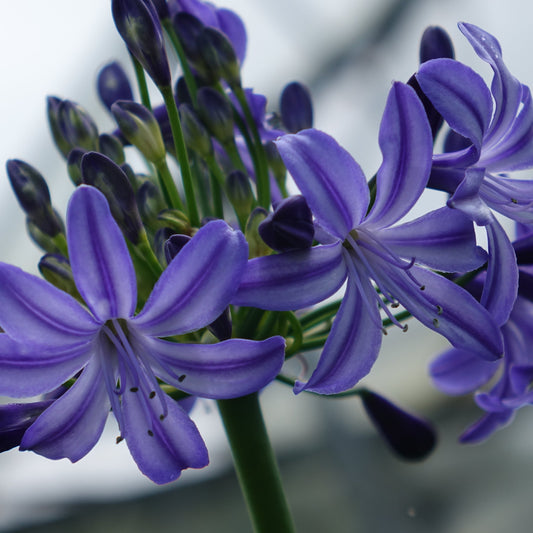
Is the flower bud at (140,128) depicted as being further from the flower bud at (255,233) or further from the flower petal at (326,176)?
the flower petal at (326,176)

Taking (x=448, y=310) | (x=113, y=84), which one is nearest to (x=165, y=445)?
(x=448, y=310)

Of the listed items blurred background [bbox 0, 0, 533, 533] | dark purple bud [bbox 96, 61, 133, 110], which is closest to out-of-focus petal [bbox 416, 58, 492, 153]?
dark purple bud [bbox 96, 61, 133, 110]

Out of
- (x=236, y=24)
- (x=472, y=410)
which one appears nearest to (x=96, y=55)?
(x=236, y=24)

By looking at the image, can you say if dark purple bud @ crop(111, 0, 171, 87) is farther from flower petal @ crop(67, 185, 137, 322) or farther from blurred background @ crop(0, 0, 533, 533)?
blurred background @ crop(0, 0, 533, 533)

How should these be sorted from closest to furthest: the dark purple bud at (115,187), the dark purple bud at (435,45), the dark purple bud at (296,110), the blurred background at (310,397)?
the dark purple bud at (115,187)
the dark purple bud at (435,45)
the dark purple bud at (296,110)
the blurred background at (310,397)

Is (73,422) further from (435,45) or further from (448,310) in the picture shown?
(435,45)

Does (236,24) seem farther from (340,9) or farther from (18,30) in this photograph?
(340,9)

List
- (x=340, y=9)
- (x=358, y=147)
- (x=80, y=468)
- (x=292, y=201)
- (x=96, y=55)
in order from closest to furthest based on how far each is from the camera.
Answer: (x=292, y=201) < (x=96, y=55) < (x=340, y=9) < (x=358, y=147) < (x=80, y=468)

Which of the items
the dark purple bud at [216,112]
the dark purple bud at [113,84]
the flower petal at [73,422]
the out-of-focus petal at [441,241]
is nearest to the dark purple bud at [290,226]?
the out-of-focus petal at [441,241]
